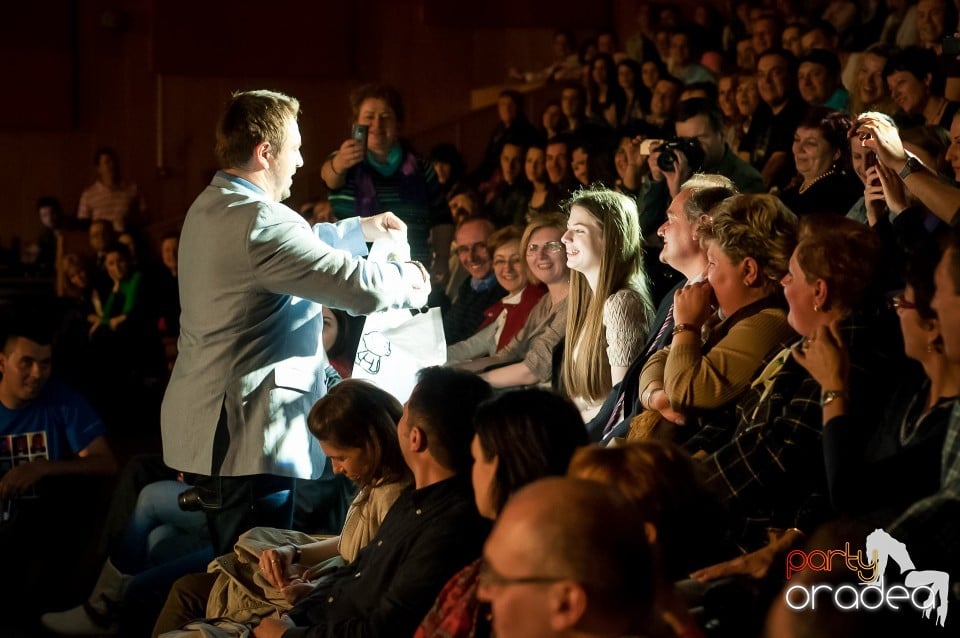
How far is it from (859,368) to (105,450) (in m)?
2.49

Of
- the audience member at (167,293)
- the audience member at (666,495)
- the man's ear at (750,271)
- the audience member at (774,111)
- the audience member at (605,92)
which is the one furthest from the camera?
the audience member at (605,92)

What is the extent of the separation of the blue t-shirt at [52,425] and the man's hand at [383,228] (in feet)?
4.32

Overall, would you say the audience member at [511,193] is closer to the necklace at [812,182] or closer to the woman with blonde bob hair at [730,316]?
the necklace at [812,182]

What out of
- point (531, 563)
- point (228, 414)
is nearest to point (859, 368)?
point (531, 563)

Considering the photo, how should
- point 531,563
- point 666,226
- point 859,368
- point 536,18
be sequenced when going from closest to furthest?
point 531,563, point 859,368, point 666,226, point 536,18

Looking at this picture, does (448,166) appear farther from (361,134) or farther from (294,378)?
(294,378)

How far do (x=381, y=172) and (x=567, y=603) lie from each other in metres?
3.03

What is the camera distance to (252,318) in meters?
2.69

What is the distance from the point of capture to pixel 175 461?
9.01 ft

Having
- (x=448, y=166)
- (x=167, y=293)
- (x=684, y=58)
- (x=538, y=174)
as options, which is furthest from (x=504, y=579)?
(x=684, y=58)

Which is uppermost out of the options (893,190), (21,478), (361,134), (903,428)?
(361,134)

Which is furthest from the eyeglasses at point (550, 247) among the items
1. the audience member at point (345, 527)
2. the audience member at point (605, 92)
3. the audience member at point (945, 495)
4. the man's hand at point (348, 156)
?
the audience member at point (605, 92)

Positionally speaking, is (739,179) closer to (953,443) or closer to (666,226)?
(666,226)

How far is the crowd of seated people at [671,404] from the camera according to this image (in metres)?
1.63
